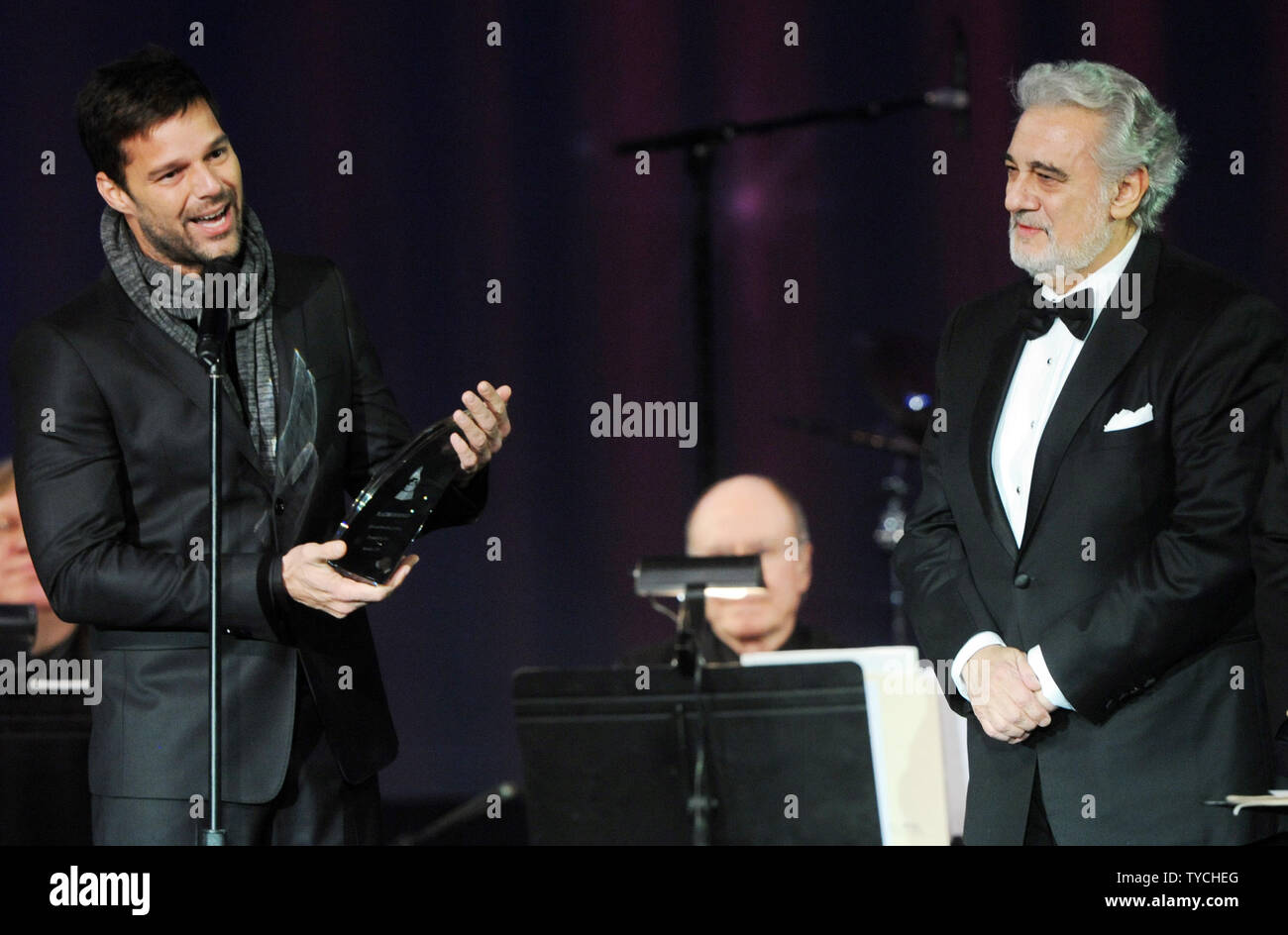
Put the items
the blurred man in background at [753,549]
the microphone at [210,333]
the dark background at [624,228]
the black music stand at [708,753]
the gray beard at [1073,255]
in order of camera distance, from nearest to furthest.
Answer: the microphone at [210,333], the gray beard at [1073,255], the black music stand at [708,753], the blurred man in background at [753,549], the dark background at [624,228]

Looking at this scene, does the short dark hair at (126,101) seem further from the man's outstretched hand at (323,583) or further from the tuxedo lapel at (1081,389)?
the tuxedo lapel at (1081,389)

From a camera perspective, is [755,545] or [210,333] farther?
[755,545]

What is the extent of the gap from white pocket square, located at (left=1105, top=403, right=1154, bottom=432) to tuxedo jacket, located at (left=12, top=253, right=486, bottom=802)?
4.00ft

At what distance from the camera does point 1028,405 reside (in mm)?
2592

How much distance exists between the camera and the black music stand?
11.3 feet

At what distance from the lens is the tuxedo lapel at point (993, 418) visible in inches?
100

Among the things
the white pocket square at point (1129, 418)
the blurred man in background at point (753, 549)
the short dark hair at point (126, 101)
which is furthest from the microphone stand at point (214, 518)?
the blurred man in background at point (753, 549)

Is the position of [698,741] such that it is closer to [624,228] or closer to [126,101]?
[126,101]

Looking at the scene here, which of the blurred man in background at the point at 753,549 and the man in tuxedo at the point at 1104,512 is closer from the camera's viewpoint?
the man in tuxedo at the point at 1104,512

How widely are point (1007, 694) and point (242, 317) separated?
1313 millimetres

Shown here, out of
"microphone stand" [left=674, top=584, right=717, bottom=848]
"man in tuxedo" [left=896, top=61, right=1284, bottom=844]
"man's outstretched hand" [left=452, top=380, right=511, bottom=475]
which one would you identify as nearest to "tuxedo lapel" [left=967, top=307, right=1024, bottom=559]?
"man in tuxedo" [left=896, top=61, right=1284, bottom=844]

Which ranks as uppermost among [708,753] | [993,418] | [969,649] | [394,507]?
[993,418]

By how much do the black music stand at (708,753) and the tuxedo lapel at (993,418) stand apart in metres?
0.93

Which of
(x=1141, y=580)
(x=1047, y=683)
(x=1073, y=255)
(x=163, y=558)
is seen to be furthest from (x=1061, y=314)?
(x=163, y=558)
